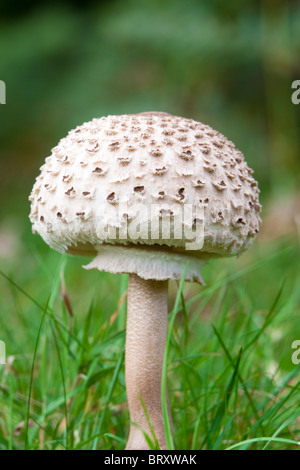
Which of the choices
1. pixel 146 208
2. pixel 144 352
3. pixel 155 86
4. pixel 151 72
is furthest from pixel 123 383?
pixel 151 72

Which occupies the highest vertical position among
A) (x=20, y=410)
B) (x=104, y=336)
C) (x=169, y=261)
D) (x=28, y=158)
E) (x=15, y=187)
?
(x=28, y=158)

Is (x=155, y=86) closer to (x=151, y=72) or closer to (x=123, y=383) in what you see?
(x=151, y=72)

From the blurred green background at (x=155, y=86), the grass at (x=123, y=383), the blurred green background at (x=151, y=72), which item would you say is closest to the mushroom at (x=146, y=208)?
the grass at (x=123, y=383)

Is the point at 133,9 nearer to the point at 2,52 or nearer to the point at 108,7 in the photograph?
the point at 108,7

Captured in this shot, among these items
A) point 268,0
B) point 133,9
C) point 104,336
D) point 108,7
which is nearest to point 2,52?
point 108,7

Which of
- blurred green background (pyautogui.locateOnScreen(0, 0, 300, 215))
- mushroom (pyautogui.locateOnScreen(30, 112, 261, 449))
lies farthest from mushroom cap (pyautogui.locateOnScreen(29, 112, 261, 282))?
blurred green background (pyautogui.locateOnScreen(0, 0, 300, 215))

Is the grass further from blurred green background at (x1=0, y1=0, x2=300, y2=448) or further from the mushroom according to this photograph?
blurred green background at (x1=0, y1=0, x2=300, y2=448)

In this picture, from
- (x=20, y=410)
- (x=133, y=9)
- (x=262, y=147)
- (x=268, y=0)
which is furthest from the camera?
(x=262, y=147)

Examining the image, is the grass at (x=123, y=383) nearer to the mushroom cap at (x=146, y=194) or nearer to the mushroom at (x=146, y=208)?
the mushroom at (x=146, y=208)
